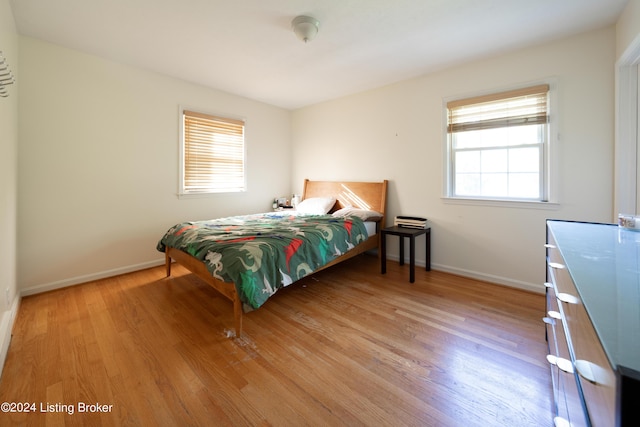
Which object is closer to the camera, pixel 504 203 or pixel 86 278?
pixel 504 203

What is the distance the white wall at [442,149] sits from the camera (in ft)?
8.45

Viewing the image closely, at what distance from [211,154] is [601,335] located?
4.41m

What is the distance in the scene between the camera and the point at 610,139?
2.49 m

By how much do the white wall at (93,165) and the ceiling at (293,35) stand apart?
0.27 meters

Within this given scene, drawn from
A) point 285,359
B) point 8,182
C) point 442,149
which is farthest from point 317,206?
point 8,182

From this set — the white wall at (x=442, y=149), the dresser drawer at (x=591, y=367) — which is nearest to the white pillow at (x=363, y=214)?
the white wall at (x=442, y=149)

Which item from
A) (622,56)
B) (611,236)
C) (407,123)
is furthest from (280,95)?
(611,236)

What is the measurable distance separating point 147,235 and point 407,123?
12.3 feet

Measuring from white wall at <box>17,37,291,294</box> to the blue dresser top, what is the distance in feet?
13.4

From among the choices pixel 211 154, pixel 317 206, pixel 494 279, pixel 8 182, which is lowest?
pixel 494 279

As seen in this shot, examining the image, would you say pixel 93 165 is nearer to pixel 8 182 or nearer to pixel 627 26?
pixel 8 182

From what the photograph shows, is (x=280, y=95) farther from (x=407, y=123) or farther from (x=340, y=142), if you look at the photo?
(x=407, y=123)

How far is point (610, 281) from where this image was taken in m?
0.83

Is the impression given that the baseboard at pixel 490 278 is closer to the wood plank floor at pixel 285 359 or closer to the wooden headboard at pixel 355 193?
the wood plank floor at pixel 285 359
